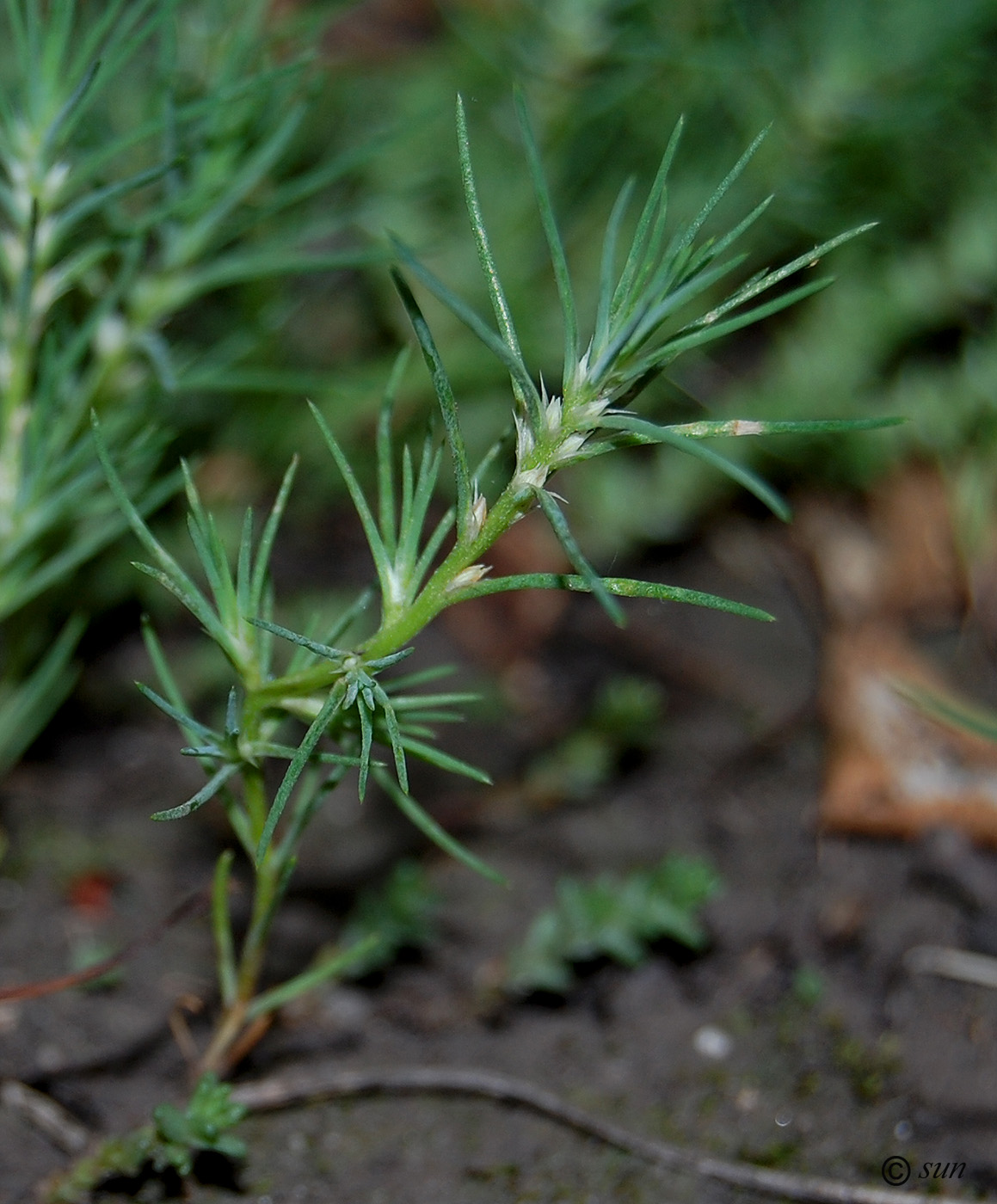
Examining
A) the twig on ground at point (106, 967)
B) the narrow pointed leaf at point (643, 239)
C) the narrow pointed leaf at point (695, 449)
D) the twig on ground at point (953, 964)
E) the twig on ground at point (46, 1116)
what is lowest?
the twig on ground at point (953, 964)

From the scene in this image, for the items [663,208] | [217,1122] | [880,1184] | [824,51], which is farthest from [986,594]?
[217,1122]

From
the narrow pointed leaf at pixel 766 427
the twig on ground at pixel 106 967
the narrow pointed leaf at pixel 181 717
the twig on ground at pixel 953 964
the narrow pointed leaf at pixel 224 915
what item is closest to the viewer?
the narrow pointed leaf at pixel 766 427

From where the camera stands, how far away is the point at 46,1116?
60.0 inches

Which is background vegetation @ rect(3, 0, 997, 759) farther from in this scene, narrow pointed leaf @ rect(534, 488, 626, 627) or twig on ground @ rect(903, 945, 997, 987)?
narrow pointed leaf @ rect(534, 488, 626, 627)

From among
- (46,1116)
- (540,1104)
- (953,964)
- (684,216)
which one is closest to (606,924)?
(540,1104)

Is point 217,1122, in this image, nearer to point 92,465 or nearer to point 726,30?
point 92,465

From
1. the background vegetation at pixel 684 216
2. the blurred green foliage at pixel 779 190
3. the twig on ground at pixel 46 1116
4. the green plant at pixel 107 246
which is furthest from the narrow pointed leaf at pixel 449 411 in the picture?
the blurred green foliage at pixel 779 190

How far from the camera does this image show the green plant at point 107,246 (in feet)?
4.59

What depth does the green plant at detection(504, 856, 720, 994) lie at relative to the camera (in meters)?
1.83

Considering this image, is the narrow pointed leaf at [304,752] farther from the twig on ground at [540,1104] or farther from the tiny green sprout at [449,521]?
the twig on ground at [540,1104]

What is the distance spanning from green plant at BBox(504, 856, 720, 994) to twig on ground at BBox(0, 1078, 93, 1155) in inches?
27.2

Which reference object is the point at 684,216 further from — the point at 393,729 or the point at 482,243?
the point at 393,729

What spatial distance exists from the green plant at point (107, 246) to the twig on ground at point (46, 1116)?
505 mm

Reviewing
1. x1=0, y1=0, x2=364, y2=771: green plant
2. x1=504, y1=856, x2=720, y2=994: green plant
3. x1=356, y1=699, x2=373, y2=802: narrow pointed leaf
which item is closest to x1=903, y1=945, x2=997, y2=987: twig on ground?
x1=504, y1=856, x2=720, y2=994: green plant
